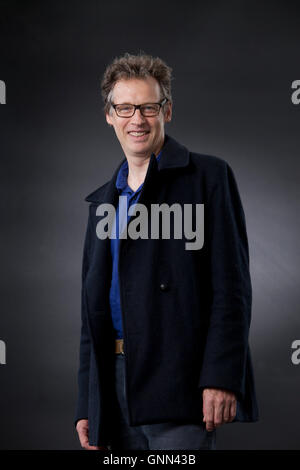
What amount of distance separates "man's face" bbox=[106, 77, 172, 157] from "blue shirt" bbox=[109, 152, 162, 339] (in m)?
0.06

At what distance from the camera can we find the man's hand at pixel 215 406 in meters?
1.85

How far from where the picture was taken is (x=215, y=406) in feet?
6.09

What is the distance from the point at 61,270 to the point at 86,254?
226 cm

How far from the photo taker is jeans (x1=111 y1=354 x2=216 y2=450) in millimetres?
1917

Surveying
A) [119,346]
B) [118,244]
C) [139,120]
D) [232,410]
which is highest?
[139,120]

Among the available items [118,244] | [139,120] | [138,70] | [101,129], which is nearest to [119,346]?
[118,244]

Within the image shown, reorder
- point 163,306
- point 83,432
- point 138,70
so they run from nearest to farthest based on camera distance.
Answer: point 163,306, point 138,70, point 83,432

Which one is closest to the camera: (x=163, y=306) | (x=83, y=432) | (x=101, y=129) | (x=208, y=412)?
(x=208, y=412)

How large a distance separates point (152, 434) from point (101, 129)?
121 inches

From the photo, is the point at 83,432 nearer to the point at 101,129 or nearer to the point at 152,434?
the point at 152,434

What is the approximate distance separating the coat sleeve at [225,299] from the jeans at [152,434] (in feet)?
0.54

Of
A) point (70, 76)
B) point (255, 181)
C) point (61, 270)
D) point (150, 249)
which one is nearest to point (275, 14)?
point (255, 181)

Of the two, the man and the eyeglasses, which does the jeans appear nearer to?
the man

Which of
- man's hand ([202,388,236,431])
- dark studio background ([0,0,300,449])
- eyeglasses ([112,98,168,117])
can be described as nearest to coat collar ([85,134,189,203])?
eyeglasses ([112,98,168,117])
